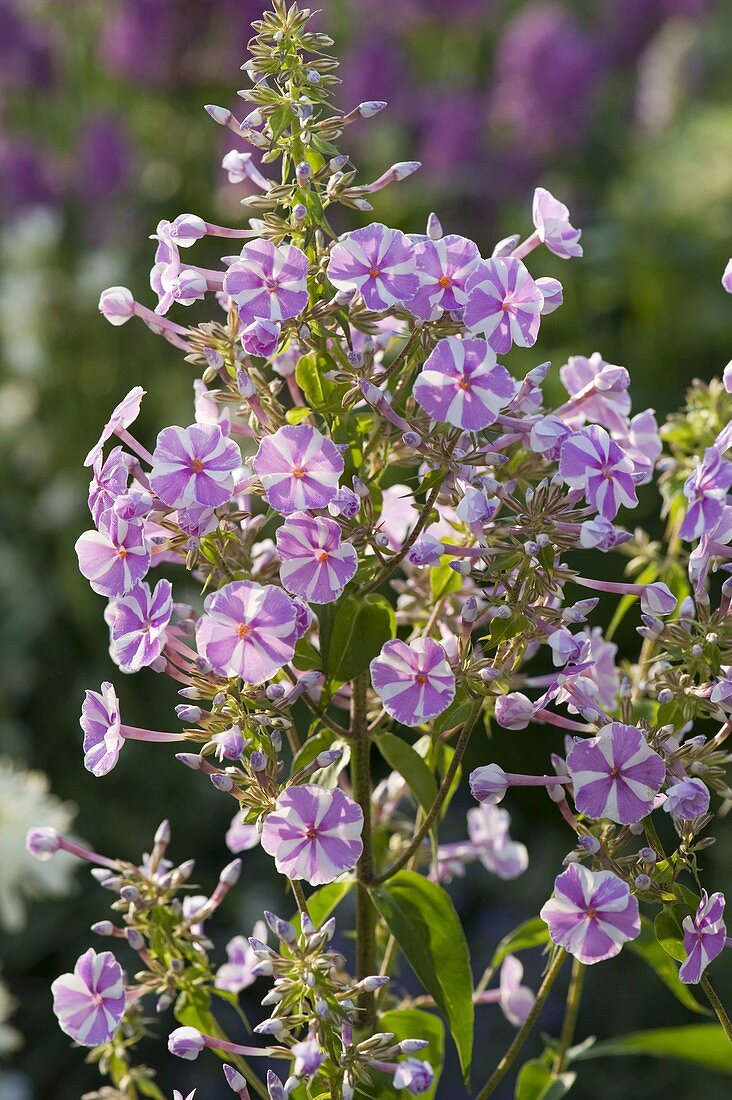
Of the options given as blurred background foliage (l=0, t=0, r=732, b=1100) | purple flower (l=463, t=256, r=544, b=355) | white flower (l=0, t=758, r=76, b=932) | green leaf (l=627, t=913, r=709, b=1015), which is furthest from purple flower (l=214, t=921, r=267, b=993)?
blurred background foliage (l=0, t=0, r=732, b=1100)

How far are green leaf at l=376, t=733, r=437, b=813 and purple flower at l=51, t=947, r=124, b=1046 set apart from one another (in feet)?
0.38

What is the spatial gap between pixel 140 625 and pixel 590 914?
165 millimetres

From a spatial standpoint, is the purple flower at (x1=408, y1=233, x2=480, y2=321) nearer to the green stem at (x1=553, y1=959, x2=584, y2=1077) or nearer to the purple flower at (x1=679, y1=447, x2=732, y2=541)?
the purple flower at (x1=679, y1=447, x2=732, y2=541)

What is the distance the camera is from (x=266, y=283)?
0.41 m

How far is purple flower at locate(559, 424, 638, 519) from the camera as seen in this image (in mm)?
406

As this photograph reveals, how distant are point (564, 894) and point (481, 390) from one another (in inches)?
6.1

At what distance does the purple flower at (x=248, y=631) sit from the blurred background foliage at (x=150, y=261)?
1.17m

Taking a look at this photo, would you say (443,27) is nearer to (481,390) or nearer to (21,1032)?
(21,1032)

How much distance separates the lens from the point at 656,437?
50cm

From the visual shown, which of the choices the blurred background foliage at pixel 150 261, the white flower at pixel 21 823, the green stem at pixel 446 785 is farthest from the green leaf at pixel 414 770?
the blurred background foliage at pixel 150 261

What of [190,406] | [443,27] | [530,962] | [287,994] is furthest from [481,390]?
[443,27]

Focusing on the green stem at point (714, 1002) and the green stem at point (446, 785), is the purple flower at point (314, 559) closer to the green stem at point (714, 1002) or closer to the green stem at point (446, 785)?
the green stem at point (446, 785)

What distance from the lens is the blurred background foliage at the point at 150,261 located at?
1653 millimetres

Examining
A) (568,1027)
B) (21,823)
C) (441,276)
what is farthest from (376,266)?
(21,823)
